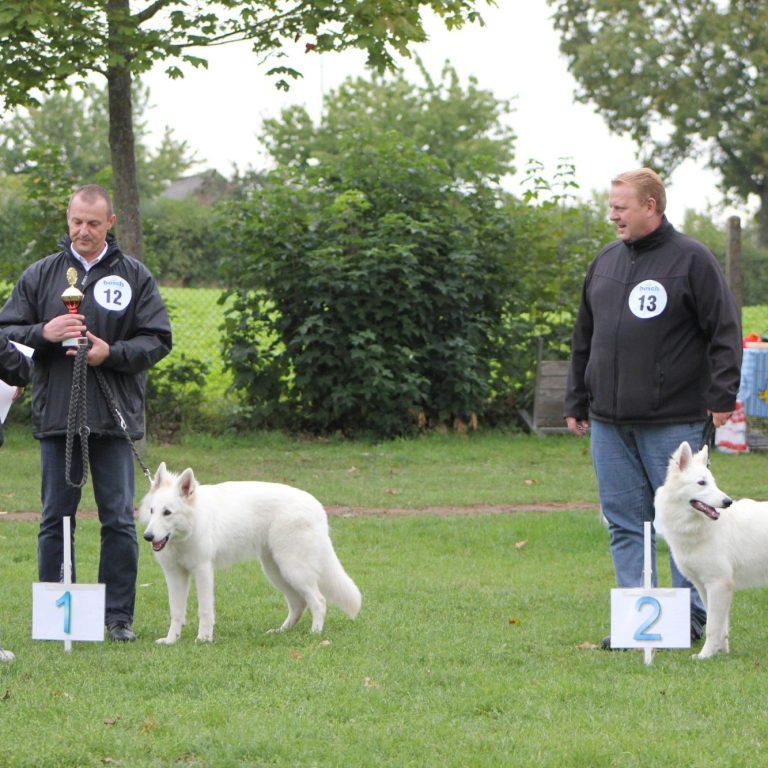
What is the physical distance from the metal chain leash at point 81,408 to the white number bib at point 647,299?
255 centimetres

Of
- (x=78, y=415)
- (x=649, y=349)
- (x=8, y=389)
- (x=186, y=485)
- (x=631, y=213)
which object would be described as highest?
(x=631, y=213)

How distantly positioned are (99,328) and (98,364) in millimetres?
251

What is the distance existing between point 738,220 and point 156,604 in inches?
419

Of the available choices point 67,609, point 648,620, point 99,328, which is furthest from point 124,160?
point 648,620

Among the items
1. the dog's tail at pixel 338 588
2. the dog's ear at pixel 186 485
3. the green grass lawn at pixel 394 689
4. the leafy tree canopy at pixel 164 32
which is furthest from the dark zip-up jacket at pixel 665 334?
the leafy tree canopy at pixel 164 32

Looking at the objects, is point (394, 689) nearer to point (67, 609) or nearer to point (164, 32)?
point (67, 609)

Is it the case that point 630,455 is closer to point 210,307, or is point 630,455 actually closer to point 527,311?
point 527,311

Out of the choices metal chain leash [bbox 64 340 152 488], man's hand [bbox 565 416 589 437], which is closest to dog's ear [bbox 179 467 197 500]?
metal chain leash [bbox 64 340 152 488]

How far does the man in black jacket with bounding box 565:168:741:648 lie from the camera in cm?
584

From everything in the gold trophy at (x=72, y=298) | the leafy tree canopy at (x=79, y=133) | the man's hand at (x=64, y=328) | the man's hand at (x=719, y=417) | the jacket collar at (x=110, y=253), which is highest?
the leafy tree canopy at (x=79, y=133)

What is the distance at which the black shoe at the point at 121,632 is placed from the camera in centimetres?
618

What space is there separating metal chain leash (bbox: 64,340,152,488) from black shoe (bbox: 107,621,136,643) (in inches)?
31.4

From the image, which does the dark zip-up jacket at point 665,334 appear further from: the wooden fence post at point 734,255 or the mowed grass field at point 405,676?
the wooden fence post at point 734,255

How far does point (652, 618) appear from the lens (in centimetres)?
560
